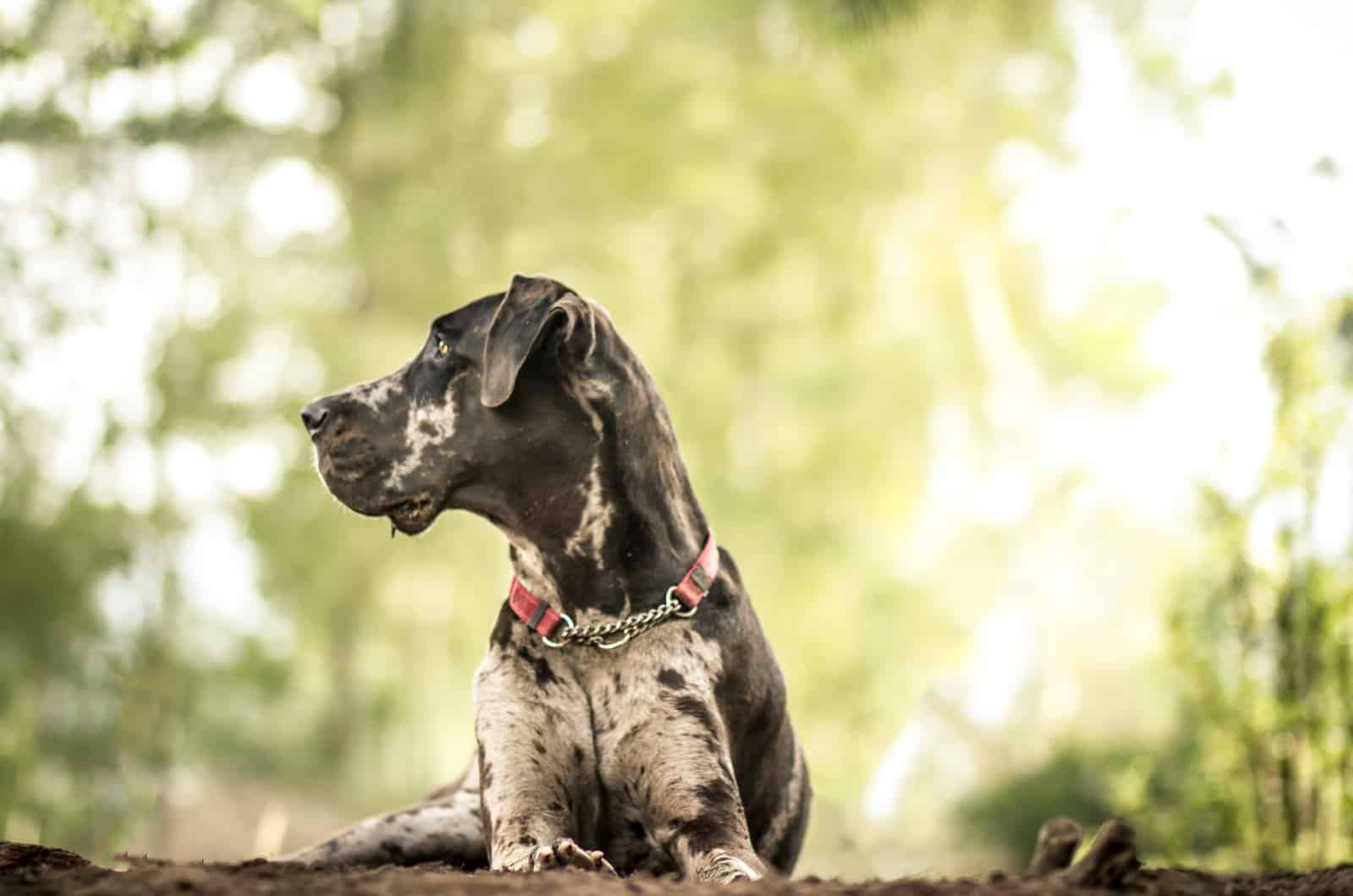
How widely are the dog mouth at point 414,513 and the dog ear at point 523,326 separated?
37 centimetres

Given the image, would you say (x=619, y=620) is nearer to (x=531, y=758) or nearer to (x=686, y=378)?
(x=531, y=758)

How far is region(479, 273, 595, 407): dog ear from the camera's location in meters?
4.01

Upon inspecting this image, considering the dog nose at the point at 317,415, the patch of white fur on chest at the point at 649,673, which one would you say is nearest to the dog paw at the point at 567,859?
the patch of white fur on chest at the point at 649,673

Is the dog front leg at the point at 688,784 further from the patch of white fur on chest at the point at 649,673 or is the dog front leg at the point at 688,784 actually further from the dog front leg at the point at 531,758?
the dog front leg at the point at 531,758

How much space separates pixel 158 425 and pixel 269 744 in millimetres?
6417

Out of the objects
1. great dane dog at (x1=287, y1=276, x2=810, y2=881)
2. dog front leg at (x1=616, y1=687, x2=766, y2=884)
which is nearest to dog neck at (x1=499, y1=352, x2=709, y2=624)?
great dane dog at (x1=287, y1=276, x2=810, y2=881)

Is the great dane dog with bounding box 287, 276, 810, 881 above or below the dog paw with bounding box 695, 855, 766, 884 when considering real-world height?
above

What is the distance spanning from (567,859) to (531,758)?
0.52 metres

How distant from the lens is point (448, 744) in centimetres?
2223

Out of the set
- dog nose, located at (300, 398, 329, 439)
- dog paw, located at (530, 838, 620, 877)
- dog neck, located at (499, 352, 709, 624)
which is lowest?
dog paw, located at (530, 838, 620, 877)

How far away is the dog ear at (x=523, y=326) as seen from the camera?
158 inches

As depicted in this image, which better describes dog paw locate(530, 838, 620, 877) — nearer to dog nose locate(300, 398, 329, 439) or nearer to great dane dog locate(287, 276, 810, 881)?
great dane dog locate(287, 276, 810, 881)

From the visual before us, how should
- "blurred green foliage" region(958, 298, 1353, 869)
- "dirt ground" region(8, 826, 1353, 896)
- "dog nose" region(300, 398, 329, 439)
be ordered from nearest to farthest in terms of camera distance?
"dirt ground" region(8, 826, 1353, 896), "dog nose" region(300, 398, 329, 439), "blurred green foliage" region(958, 298, 1353, 869)

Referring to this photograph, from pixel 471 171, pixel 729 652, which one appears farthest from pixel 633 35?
pixel 729 652
